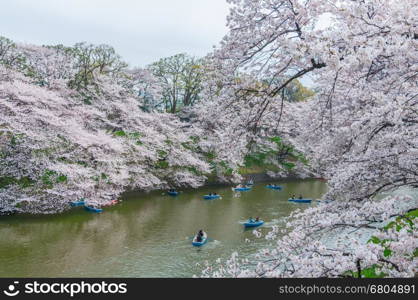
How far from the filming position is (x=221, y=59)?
257 inches

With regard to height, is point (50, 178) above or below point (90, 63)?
below

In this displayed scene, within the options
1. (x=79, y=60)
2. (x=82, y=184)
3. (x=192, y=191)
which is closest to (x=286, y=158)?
(x=192, y=191)

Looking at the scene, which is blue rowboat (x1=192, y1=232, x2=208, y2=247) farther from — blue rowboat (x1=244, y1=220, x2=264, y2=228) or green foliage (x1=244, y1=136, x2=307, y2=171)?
green foliage (x1=244, y1=136, x2=307, y2=171)

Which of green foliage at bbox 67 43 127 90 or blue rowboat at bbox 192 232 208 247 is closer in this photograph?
blue rowboat at bbox 192 232 208 247

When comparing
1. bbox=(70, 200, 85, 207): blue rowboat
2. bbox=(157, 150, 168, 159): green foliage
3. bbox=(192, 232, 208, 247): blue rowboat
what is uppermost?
bbox=(157, 150, 168, 159): green foliage

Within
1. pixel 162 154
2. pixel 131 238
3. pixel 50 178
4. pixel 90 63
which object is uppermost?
pixel 90 63

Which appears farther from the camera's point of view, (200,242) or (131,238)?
(131,238)

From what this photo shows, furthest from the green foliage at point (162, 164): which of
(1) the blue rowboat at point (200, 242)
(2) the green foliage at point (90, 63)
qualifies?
(1) the blue rowboat at point (200, 242)

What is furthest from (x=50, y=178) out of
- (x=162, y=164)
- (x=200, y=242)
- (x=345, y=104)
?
(x=345, y=104)

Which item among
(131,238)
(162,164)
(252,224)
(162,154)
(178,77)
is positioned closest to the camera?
(131,238)

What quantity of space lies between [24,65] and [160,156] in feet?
38.9

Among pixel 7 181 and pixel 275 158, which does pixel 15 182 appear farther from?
pixel 275 158

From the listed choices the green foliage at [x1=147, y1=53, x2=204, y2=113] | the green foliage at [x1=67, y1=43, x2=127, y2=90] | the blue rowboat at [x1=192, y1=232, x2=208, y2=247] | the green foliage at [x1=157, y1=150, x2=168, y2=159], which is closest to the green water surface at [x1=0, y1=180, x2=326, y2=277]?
the blue rowboat at [x1=192, y1=232, x2=208, y2=247]

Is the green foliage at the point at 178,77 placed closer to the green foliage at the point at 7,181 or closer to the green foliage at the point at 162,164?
the green foliage at the point at 162,164
